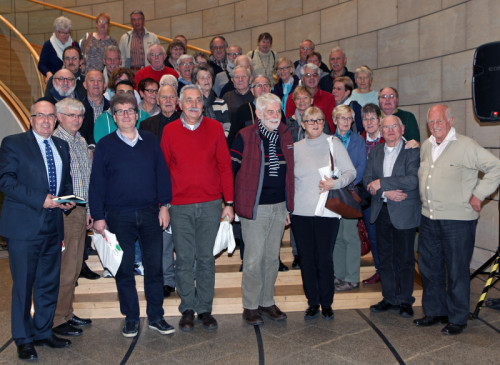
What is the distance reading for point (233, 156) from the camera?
173 inches

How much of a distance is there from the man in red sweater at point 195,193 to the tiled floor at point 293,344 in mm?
310

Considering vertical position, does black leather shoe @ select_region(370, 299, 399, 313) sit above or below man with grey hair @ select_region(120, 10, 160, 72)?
below

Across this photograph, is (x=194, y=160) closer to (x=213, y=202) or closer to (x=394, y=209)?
(x=213, y=202)

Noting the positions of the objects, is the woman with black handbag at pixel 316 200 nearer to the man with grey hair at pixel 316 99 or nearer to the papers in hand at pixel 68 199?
the man with grey hair at pixel 316 99

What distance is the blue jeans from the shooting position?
166 inches

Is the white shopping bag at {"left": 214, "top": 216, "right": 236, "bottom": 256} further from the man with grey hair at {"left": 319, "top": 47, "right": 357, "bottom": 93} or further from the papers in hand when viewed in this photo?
the man with grey hair at {"left": 319, "top": 47, "right": 357, "bottom": 93}

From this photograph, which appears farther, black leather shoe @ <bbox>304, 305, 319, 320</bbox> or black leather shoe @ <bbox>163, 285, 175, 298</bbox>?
black leather shoe @ <bbox>163, 285, 175, 298</bbox>

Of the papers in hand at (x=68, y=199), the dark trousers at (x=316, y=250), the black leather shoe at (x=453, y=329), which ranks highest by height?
the papers in hand at (x=68, y=199)

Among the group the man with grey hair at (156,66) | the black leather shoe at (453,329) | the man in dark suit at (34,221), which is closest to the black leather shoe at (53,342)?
the man in dark suit at (34,221)

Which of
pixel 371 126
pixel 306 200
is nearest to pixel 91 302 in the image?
pixel 306 200

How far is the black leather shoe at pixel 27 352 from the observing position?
147 inches

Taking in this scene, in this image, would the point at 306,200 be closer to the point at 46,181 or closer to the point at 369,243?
the point at 369,243

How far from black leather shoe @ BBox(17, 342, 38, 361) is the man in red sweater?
44.9 inches

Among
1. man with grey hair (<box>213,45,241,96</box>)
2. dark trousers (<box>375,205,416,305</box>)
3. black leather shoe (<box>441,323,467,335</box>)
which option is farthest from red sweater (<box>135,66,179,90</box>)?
black leather shoe (<box>441,323,467,335</box>)
